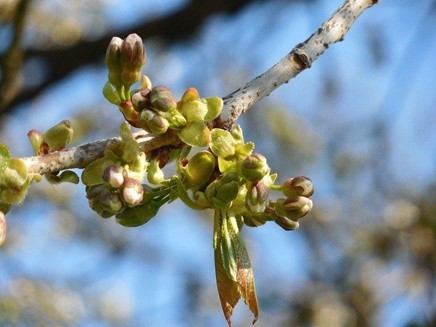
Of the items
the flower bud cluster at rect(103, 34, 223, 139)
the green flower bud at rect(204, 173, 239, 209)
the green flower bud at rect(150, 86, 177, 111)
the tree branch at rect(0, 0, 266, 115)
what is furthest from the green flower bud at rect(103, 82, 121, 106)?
the tree branch at rect(0, 0, 266, 115)

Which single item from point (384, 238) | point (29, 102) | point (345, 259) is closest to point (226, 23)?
point (29, 102)

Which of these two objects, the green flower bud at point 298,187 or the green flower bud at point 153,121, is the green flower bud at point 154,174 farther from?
the green flower bud at point 298,187

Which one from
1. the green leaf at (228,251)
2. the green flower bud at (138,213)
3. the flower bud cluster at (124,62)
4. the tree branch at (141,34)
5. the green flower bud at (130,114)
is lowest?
the green leaf at (228,251)

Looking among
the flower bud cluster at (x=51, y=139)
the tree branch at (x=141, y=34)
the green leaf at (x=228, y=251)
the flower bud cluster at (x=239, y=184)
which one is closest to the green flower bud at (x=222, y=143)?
the flower bud cluster at (x=239, y=184)

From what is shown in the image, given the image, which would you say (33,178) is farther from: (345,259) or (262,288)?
(262,288)

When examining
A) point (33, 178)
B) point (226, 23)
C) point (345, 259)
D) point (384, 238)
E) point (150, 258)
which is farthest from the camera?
point (150, 258)

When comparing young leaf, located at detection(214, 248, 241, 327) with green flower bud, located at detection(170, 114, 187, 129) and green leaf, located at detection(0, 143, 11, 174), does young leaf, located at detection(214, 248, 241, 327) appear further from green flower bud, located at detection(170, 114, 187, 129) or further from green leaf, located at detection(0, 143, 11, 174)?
green leaf, located at detection(0, 143, 11, 174)
